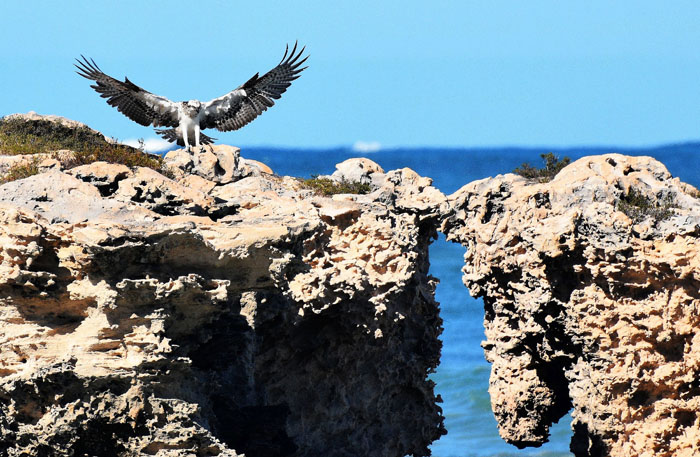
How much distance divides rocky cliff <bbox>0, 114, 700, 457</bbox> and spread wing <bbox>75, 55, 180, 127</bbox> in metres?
1.93

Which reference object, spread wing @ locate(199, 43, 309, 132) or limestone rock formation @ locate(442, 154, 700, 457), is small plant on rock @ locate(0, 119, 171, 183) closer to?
spread wing @ locate(199, 43, 309, 132)

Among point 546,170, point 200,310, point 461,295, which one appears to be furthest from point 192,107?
point 461,295

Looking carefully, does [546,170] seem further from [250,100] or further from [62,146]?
[62,146]

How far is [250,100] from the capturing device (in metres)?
24.8

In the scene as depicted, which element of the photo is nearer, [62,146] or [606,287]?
[606,287]

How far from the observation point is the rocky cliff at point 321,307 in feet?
52.2

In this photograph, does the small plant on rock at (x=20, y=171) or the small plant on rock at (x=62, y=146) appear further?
the small plant on rock at (x=62, y=146)

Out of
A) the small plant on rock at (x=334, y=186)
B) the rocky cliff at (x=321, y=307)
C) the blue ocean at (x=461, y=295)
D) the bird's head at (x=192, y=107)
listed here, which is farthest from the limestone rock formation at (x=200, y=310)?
the blue ocean at (x=461, y=295)

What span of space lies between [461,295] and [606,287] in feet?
128

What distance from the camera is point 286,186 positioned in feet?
76.4

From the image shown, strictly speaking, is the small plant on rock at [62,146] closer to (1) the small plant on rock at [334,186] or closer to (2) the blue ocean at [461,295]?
(1) the small plant on rock at [334,186]

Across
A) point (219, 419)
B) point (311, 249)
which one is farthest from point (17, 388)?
point (311, 249)

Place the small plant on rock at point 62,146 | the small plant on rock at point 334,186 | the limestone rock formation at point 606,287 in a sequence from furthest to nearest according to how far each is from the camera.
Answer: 1. the small plant on rock at point 334,186
2. the small plant on rock at point 62,146
3. the limestone rock formation at point 606,287

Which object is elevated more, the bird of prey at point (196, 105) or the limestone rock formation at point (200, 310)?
the bird of prey at point (196, 105)
